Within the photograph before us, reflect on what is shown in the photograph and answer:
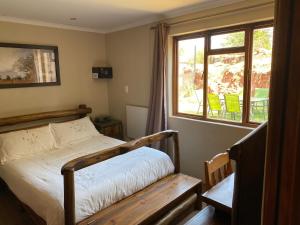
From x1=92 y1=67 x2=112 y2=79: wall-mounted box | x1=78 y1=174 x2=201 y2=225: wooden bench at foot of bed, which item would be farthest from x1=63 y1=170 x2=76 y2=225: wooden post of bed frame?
x1=92 y1=67 x2=112 y2=79: wall-mounted box

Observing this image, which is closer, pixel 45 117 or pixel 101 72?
pixel 45 117

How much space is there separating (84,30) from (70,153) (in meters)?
2.22

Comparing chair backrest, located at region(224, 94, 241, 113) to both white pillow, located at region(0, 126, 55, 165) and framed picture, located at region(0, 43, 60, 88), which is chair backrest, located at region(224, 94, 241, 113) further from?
framed picture, located at region(0, 43, 60, 88)

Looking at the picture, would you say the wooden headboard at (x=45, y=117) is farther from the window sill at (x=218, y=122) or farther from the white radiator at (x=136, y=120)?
the window sill at (x=218, y=122)

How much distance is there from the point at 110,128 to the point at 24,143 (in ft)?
4.59

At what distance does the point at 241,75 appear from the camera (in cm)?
260

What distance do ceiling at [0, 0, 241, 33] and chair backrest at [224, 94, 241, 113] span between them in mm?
1097

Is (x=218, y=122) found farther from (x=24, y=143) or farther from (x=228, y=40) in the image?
(x=24, y=143)

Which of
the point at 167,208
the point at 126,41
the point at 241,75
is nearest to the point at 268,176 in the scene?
the point at 167,208

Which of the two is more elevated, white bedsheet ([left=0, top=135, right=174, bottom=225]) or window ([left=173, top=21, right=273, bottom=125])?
window ([left=173, top=21, right=273, bottom=125])

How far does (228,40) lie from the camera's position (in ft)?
8.73

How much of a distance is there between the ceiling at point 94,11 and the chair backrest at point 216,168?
70.1 inches

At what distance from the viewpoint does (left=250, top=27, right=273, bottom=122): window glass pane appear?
2375mm

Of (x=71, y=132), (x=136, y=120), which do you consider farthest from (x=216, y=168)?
(x=71, y=132)
